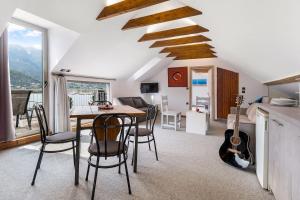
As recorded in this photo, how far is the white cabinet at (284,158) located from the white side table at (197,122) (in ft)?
8.52

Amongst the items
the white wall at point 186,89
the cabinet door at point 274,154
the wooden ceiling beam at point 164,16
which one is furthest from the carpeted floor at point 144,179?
the white wall at point 186,89

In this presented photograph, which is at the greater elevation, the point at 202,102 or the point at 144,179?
the point at 202,102

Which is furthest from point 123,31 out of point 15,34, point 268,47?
point 268,47

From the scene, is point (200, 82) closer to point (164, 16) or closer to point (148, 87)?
point (148, 87)

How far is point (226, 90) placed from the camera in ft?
20.5

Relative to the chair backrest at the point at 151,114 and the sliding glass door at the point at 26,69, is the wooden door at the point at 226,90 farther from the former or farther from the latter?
the sliding glass door at the point at 26,69

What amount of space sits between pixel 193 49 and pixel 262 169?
13.1ft

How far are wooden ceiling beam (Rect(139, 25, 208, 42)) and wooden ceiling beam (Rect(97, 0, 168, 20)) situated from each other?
1337 mm

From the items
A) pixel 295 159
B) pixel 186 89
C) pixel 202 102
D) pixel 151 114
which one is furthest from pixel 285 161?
pixel 202 102

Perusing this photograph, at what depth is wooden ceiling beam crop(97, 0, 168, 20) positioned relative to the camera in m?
2.55

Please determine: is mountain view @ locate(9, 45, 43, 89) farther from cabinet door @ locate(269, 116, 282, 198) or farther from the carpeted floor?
cabinet door @ locate(269, 116, 282, 198)

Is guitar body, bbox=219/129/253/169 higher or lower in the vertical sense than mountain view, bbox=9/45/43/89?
lower

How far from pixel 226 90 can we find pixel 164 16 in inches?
165

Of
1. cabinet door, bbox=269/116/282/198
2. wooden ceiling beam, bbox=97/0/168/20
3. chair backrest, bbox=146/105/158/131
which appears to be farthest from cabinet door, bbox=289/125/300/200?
wooden ceiling beam, bbox=97/0/168/20
